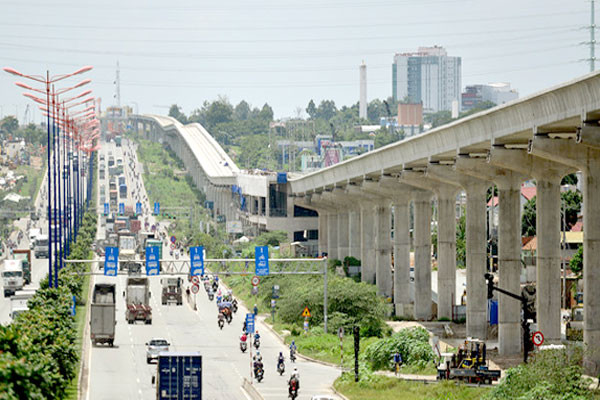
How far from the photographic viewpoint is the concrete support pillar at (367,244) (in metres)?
107

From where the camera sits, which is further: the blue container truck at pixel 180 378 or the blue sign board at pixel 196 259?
the blue sign board at pixel 196 259

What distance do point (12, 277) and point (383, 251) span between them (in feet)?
106

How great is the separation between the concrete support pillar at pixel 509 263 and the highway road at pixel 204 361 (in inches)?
376

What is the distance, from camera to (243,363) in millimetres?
67625

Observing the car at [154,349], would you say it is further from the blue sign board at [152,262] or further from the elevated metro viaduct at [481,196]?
the elevated metro viaduct at [481,196]

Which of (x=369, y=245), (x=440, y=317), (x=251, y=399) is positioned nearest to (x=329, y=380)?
(x=251, y=399)

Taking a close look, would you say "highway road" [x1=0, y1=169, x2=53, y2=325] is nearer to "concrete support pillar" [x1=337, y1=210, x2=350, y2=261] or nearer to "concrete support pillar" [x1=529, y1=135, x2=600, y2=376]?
"concrete support pillar" [x1=337, y1=210, x2=350, y2=261]

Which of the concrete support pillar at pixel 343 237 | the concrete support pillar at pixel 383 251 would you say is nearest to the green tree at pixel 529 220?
the concrete support pillar at pixel 343 237

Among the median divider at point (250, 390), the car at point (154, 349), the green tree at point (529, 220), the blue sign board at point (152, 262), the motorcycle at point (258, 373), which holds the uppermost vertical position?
the green tree at point (529, 220)

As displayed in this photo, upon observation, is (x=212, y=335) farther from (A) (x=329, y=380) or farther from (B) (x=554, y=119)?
(B) (x=554, y=119)

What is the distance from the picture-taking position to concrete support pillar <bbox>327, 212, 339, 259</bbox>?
125m

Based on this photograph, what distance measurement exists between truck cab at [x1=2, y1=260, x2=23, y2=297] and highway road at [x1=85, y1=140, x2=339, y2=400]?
1322 cm

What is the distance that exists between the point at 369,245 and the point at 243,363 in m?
40.7

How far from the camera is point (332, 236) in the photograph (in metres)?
128
